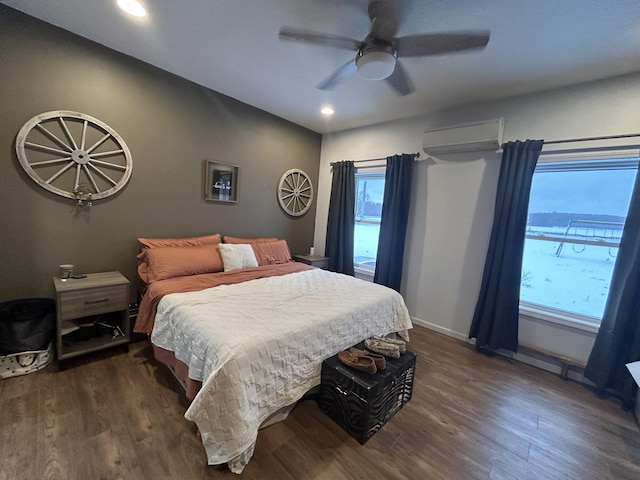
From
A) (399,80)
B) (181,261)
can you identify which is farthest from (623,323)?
(181,261)

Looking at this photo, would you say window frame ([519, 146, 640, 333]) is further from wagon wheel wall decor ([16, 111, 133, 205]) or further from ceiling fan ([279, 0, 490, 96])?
wagon wheel wall decor ([16, 111, 133, 205])

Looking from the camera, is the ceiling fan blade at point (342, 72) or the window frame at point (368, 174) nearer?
the ceiling fan blade at point (342, 72)

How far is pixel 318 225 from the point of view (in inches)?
174

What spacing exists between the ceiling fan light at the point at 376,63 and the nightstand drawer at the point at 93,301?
253 cm

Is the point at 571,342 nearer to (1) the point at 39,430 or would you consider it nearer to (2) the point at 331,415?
(2) the point at 331,415

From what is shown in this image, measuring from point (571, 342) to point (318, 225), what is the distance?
3.29 m

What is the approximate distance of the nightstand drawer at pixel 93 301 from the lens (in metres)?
1.97

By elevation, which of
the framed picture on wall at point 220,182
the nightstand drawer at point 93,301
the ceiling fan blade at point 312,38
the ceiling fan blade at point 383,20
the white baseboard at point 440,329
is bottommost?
the white baseboard at point 440,329

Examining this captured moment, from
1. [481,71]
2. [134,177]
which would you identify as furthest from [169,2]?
[481,71]

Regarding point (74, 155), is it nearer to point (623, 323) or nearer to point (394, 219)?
point (394, 219)

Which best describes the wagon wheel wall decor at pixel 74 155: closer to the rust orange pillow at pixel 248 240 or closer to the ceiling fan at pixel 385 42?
the rust orange pillow at pixel 248 240

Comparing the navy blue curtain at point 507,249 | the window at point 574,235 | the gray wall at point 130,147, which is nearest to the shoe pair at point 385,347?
the navy blue curtain at point 507,249

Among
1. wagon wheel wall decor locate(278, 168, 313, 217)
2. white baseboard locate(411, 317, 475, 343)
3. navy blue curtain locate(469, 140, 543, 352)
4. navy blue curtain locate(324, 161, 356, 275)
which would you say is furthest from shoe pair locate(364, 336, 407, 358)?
wagon wheel wall decor locate(278, 168, 313, 217)

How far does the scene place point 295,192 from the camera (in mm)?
4008
